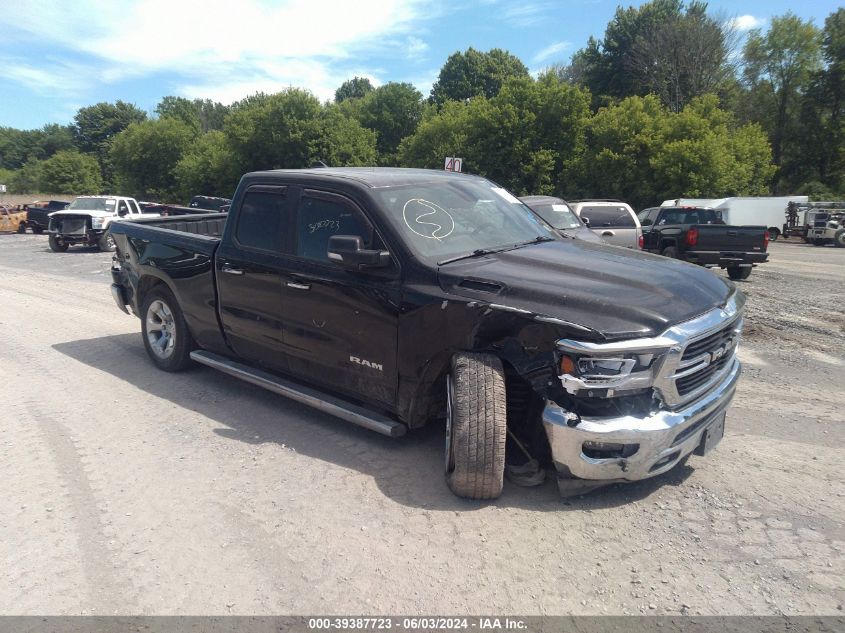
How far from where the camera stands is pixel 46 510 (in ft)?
12.6

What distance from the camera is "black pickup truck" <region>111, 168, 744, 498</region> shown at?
345 centimetres

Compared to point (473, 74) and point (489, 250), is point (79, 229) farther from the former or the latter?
point (473, 74)

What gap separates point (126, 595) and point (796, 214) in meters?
37.2

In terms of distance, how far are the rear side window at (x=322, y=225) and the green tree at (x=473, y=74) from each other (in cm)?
6244

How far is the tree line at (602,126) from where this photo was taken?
31.3 meters

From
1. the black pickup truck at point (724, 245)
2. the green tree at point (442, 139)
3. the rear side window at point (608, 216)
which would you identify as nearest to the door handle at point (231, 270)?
the rear side window at point (608, 216)

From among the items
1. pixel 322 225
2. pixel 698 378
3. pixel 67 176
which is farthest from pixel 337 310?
pixel 67 176

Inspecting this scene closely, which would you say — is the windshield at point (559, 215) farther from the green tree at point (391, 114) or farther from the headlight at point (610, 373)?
the green tree at point (391, 114)

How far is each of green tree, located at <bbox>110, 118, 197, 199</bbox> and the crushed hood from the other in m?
56.4

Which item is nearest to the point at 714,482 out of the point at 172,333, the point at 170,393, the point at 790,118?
the point at 170,393

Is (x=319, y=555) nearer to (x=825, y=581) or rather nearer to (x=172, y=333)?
(x=825, y=581)

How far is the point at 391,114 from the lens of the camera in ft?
171

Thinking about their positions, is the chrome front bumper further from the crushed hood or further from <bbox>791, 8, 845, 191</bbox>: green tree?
<bbox>791, 8, 845, 191</bbox>: green tree

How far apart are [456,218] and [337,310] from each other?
3.68 feet
